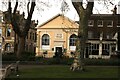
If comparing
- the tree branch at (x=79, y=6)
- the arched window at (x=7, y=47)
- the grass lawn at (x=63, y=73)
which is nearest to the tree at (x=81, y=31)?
the tree branch at (x=79, y=6)

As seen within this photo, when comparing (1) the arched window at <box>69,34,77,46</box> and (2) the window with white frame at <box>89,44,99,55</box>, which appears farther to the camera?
(1) the arched window at <box>69,34,77,46</box>

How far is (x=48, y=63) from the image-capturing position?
41375 millimetres

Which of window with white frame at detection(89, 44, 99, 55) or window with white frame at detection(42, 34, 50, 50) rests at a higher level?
window with white frame at detection(42, 34, 50, 50)

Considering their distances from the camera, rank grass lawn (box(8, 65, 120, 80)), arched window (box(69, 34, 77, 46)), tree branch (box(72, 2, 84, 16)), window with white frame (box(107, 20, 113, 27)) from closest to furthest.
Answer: grass lawn (box(8, 65, 120, 80)) < tree branch (box(72, 2, 84, 16)) < arched window (box(69, 34, 77, 46)) < window with white frame (box(107, 20, 113, 27))

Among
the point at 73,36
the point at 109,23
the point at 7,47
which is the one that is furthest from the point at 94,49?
the point at 7,47

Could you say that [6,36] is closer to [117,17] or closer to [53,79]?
[117,17]

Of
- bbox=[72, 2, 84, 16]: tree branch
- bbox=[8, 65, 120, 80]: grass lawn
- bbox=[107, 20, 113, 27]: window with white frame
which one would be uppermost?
bbox=[107, 20, 113, 27]: window with white frame

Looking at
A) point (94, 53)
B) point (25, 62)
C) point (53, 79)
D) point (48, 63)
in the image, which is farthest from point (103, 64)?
point (94, 53)

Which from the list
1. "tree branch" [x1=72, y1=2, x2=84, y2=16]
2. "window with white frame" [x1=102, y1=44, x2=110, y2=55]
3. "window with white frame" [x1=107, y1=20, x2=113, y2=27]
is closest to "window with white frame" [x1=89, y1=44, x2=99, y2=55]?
"window with white frame" [x1=102, y1=44, x2=110, y2=55]

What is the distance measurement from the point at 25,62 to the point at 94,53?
36.1m

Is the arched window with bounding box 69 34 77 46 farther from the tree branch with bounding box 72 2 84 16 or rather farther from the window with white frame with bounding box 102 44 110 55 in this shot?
the tree branch with bounding box 72 2 84 16

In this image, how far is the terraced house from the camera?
75750 mm

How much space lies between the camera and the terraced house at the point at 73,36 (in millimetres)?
75750

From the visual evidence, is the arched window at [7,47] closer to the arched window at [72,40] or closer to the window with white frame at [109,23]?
the arched window at [72,40]
